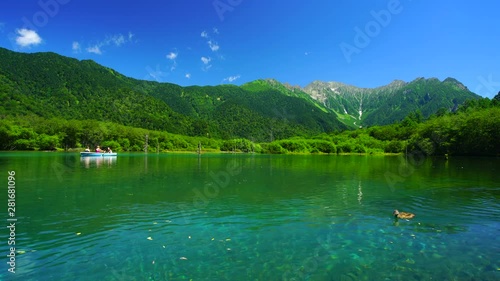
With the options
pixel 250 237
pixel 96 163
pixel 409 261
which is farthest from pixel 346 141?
pixel 409 261

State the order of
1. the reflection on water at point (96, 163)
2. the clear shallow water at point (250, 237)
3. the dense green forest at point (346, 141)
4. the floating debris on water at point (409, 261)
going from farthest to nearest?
1. the dense green forest at point (346, 141)
2. the reflection on water at point (96, 163)
3. the floating debris on water at point (409, 261)
4. the clear shallow water at point (250, 237)

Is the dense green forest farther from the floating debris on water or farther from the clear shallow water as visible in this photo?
the floating debris on water

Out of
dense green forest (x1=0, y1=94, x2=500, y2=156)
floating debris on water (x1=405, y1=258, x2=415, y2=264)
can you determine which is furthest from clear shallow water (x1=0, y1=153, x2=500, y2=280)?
dense green forest (x1=0, y1=94, x2=500, y2=156)

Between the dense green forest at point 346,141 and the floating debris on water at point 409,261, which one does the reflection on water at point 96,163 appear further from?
the dense green forest at point 346,141

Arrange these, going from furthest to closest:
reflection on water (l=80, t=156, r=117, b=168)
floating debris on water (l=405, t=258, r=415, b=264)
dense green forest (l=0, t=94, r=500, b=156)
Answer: dense green forest (l=0, t=94, r=500, b=156)
reflection on water (l=80, t=156, r=117, b=168)
floating debris on water (l=405, t=258, r=415, b=264)

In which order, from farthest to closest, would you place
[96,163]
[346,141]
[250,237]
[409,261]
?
[346,141], [96,163], [250,237], [409,261]

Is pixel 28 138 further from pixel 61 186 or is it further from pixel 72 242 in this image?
pixel 72 242

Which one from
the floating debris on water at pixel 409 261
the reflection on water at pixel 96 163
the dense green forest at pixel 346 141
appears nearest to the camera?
the floating debris on water at pixel 409 261

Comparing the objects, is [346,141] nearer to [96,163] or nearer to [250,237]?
[96,163]

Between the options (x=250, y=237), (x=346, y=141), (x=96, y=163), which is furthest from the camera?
(x=346, y=141)

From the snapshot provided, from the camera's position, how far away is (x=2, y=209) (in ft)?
62.8

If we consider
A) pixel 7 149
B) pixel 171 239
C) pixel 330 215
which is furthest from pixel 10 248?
pixel 7 149

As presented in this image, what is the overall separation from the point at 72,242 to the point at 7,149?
159514mm

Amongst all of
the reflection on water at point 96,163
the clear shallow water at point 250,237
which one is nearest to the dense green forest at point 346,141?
the reflection on water at point 96,163
